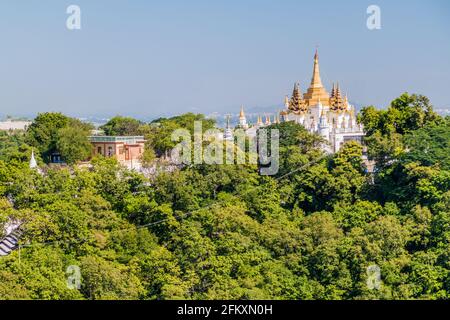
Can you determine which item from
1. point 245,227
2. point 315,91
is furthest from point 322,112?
point 245,227

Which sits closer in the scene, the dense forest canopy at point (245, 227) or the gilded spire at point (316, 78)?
the dense forest canopy at point (245, 227)

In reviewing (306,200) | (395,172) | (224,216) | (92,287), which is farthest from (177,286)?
(395,172)

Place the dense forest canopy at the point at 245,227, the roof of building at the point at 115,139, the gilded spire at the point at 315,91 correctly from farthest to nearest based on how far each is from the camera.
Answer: the gilded spire at the point at 315,91 → the roof of building at the point at 115,139 → the dense forest canopy at the point at 245,227

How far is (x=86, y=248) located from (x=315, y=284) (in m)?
4.83

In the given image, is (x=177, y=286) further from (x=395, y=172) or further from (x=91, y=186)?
(x=395, y=172)

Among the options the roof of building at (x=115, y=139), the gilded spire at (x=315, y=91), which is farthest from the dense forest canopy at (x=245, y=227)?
the gilded spire at (x=315, y=91)

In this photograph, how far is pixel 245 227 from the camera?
55.3ft

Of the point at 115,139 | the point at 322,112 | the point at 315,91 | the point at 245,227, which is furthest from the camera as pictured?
the point at 315,91

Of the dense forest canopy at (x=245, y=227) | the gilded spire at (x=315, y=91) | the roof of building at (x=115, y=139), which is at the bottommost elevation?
the dense forest canopy at (x=245, y=227)

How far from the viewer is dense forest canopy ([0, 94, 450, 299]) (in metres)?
15.0

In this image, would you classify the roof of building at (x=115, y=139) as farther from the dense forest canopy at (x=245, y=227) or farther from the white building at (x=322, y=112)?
the white building at (x=322, y=112)

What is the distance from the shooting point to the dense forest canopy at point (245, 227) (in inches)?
592

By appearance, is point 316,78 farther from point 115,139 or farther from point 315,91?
point 115,139

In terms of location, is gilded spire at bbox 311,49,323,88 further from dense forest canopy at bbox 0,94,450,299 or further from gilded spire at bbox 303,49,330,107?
dense forest canopy at bbox 0,94,450,299
